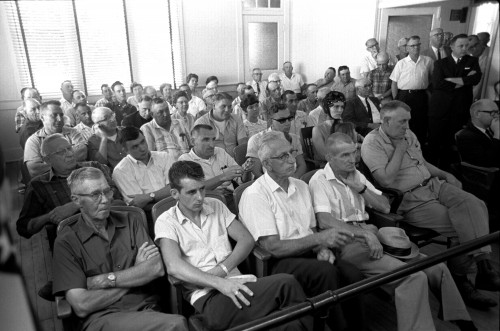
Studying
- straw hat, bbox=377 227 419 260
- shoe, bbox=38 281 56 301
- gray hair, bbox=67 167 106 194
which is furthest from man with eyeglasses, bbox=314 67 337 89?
shoe, bbox=38 281 56 301

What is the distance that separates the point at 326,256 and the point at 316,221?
0.80 ft

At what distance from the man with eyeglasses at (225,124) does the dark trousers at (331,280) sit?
182cm

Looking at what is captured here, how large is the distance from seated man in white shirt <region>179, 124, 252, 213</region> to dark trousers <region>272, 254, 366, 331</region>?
2.72ft

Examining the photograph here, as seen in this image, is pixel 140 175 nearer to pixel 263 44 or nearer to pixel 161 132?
pixel 161 132

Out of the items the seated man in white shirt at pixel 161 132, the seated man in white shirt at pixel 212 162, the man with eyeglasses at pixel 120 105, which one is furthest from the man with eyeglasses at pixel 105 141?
the man with eyeglasses at pixel 120 105

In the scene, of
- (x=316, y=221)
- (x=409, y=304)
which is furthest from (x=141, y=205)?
(x=409, y=304)

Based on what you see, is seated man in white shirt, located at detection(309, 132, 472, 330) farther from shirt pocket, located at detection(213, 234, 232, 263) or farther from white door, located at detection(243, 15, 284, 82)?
white door, located at detection(243, 15, 284, 82)

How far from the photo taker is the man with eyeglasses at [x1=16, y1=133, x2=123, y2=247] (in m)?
1.87

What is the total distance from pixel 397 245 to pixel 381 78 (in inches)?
139

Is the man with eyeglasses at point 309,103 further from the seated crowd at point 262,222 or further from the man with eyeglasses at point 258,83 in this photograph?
the seated crowd at point 262,222

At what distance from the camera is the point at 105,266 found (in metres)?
1.45

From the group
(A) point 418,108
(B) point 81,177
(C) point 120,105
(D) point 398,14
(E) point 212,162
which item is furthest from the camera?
(D) point 398,14

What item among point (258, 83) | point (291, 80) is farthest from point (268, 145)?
point (291, 80)

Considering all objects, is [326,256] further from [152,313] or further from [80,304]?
[80,304]
